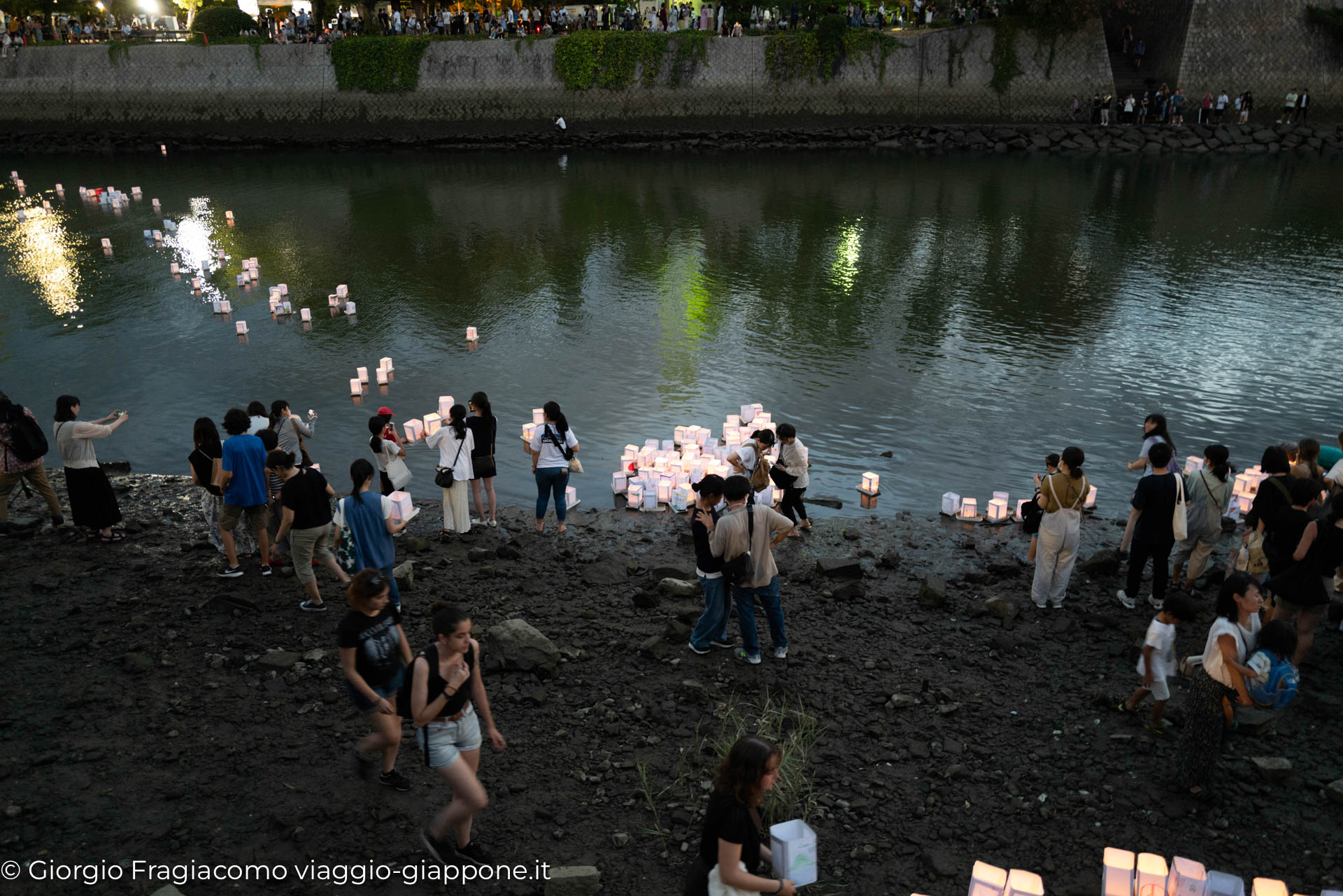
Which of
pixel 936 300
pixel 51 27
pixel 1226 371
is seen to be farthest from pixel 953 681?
pixel 51 27

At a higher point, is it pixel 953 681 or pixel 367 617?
pixel 367 617

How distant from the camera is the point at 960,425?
1278 cm

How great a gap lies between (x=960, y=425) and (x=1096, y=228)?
14898mm

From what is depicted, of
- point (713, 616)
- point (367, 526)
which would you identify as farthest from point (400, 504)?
point (713, 616)

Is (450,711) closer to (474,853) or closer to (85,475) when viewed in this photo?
(474,853)

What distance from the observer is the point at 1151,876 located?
481cm

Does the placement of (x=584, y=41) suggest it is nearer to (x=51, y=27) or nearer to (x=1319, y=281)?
(x=51, y=27)

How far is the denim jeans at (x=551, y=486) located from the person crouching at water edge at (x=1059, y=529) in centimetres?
445

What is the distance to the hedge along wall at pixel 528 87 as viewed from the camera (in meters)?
41.2

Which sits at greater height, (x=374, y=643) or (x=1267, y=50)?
(x=1267, y=50)

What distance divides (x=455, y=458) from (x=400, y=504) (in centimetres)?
90

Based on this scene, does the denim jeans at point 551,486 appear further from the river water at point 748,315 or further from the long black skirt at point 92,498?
the long black skirt at point 92,498

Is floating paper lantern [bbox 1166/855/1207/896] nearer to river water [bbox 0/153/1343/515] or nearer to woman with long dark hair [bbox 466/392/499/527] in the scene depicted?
river water [bbox 0/153/1343/515]

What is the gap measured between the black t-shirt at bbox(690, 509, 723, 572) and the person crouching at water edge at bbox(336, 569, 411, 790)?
227cm
